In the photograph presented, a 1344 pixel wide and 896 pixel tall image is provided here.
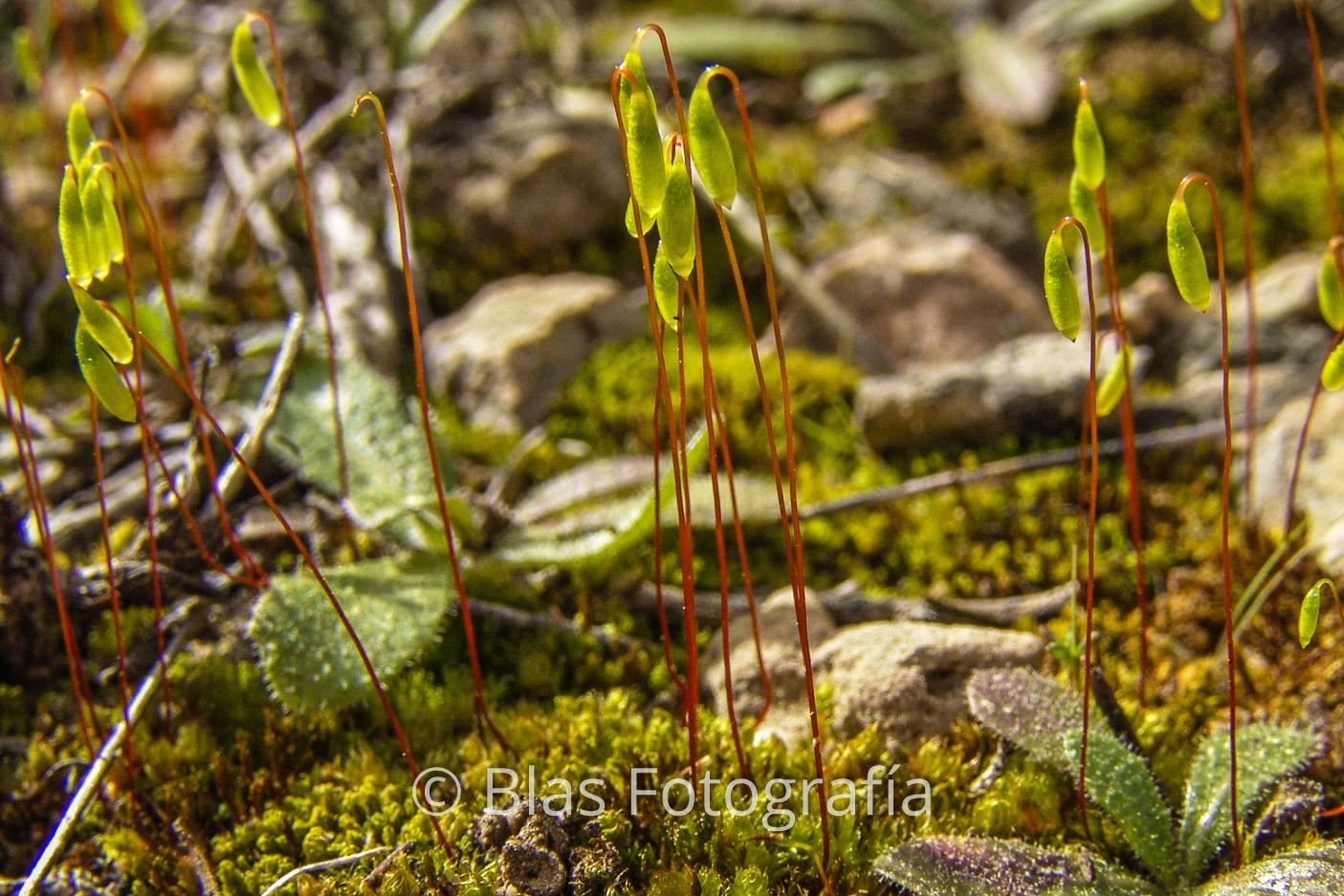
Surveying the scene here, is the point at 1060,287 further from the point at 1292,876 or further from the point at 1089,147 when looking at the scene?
the point at 1292,876

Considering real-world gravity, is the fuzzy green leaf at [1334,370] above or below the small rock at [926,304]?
below

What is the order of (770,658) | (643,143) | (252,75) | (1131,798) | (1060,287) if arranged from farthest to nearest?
(770,658) < (252,75) < (1131,798) < (1060,287) < (643,143)

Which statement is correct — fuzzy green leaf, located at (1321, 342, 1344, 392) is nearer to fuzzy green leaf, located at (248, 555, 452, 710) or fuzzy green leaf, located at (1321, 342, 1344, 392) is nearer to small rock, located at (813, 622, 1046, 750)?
small rock, located at (813, 622, 1046, 750)

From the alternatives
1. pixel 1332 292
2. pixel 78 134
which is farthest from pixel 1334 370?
pixel 78 134

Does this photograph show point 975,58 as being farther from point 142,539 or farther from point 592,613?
point 142,539

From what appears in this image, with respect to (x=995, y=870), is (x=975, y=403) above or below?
above

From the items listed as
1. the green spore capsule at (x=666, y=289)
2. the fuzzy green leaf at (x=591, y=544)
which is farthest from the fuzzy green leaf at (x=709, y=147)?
the fuzzy green leaf at (x=591, y=544)

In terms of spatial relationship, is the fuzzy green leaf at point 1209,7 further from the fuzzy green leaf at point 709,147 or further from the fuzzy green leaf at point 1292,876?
the fuzzy green leaf at point 1292,876

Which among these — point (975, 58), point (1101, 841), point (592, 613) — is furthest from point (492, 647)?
point (975, 58)
